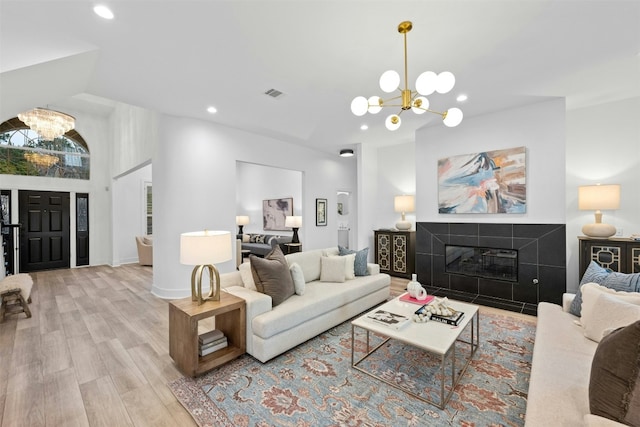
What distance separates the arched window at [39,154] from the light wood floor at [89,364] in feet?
12.1

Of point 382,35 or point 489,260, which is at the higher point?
point 382,35

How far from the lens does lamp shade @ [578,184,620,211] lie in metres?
3.39

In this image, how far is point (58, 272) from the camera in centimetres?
627

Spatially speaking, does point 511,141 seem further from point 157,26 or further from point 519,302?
point 157,26

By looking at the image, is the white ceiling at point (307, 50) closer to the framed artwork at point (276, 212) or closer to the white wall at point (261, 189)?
the white wall at point (261, 189)

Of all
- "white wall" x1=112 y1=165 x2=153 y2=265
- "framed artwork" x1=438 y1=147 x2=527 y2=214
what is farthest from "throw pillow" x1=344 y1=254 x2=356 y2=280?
"white wall" x1=112 y1=165 x2=153 y2=265

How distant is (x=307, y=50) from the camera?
2529 millimetres

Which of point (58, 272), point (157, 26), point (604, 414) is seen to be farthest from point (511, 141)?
point (58, 272)

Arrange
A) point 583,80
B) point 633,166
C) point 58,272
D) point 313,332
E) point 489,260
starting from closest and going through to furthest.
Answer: point 313,332
point 583,80
point 633,166
point 489,260
point 58,272

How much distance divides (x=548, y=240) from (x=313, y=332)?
11.3ft

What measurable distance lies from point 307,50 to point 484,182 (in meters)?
3.28

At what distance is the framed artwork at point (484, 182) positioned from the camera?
12.8ft

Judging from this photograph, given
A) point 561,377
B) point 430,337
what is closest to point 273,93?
point 430,337

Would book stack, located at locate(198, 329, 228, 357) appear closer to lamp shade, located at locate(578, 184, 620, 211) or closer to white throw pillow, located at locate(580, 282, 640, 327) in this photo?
white throw pillow, located at locate(580, 282, 640, 327)
